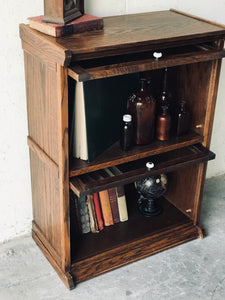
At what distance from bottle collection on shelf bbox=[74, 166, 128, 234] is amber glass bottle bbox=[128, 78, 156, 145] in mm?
378

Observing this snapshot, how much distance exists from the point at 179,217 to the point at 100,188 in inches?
29.3

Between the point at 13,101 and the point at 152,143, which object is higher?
Answer: the point at 13,101

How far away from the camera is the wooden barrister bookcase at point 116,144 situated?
5.96 ft

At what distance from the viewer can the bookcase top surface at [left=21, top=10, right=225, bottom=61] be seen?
5.79ft

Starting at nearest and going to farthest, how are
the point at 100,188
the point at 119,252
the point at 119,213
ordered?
the point at 100,188, the point at 119,252, the point at 119,213

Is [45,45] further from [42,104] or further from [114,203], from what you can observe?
[114,203]

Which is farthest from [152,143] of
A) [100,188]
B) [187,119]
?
[100,188]

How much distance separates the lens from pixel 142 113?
6.82ft

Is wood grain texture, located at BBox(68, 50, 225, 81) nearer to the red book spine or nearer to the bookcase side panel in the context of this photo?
the bookcase side panel

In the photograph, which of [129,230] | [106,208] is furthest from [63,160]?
[129,230]

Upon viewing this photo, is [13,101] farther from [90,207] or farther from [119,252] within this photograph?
[119,252]

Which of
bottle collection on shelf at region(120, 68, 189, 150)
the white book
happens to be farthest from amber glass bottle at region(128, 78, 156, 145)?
the white book

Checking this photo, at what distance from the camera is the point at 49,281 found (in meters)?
2.22

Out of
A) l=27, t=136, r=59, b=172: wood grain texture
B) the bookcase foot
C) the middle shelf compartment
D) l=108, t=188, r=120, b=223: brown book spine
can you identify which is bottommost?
the bookcase foot
